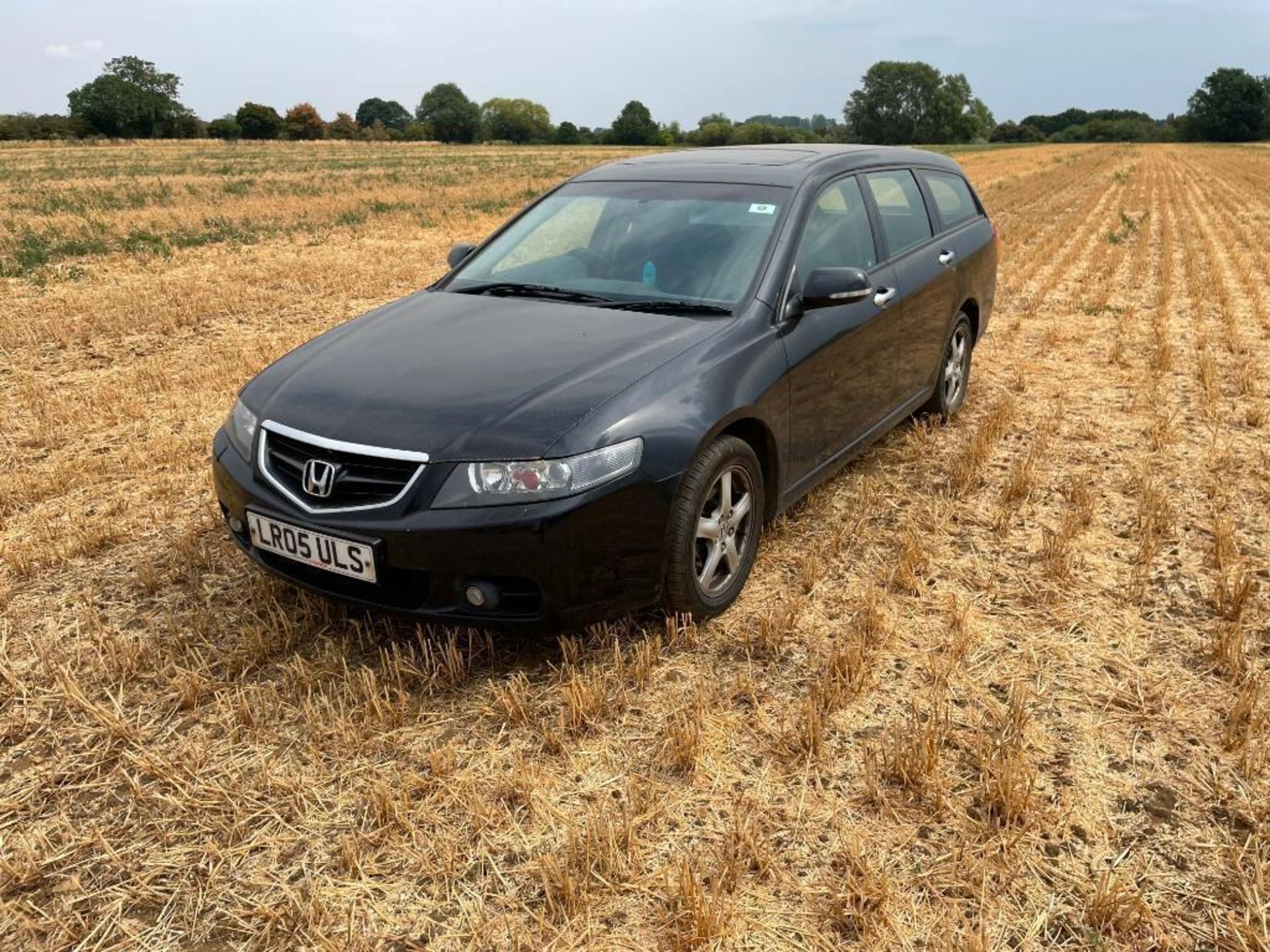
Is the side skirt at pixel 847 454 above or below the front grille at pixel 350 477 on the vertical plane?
below

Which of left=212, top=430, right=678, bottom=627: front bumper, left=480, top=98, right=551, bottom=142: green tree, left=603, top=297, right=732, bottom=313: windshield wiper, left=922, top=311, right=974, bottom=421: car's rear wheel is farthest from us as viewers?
left=480, top=98, right=551, bottom=142: green tree

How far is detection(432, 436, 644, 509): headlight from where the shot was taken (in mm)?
2877

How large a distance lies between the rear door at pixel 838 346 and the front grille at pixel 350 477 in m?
1.64

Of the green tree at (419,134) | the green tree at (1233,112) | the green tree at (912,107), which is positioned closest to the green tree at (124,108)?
the green tree at (419,134)

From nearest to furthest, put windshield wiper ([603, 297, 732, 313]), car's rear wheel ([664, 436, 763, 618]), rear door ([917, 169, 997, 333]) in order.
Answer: car's rear wheel ([664, 436, 763, 618])
windshield wiper ([603, 297, 732, 313])
rear door ([917, 169, 997, 333])

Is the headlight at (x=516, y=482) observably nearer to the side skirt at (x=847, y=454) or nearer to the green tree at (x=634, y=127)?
the side skirt at (x=847, y=454)

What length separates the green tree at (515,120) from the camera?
4203 inches

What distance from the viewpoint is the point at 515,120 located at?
111 meters

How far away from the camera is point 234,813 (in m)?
2.65

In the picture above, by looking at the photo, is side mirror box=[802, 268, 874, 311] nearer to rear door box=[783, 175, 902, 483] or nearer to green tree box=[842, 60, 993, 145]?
rear door box=[783, 175, 902, 483]

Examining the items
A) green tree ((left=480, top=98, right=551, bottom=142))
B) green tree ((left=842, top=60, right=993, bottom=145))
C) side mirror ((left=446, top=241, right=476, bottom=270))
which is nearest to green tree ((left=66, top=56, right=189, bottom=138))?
green tree ((left=480, top=98, right=551, bottom=142))

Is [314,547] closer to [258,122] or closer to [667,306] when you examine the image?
[667,306]

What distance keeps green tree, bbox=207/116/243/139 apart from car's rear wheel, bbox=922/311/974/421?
81502mm

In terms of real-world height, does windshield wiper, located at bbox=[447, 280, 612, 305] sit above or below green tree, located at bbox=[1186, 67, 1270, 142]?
below
